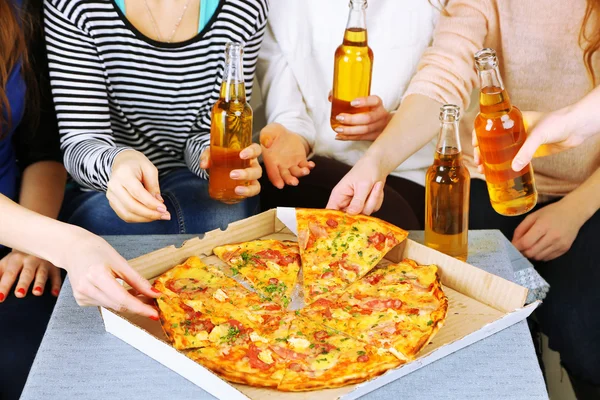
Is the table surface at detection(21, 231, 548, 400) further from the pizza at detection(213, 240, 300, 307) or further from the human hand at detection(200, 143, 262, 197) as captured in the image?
the human hand at detection(200, 143, 262, 197)

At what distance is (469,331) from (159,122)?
1.04 m

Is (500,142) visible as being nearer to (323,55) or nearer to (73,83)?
(323,55)

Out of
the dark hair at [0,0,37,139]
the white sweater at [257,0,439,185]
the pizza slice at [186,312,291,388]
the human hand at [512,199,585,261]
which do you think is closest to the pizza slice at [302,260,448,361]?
the pizza slice at [186,312,291,388]

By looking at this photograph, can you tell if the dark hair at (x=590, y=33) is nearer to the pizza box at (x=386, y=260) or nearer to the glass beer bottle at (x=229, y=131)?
the pizza box at (x=386, y=260)

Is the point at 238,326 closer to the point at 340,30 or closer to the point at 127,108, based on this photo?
the point at 127,108

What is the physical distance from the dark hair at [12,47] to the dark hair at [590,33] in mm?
1266

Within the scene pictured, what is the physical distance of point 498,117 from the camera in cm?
137

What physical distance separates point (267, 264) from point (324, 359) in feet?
1.12

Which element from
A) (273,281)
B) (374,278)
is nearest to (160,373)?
(273,281)

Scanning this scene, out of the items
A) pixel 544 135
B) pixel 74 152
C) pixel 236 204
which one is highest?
pixel 544 135

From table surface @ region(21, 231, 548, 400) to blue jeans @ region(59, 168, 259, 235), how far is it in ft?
1.80

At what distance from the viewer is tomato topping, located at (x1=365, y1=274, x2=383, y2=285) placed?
1.46m

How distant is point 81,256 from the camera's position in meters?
1.28

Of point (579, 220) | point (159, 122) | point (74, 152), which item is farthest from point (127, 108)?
point (579, 220)
